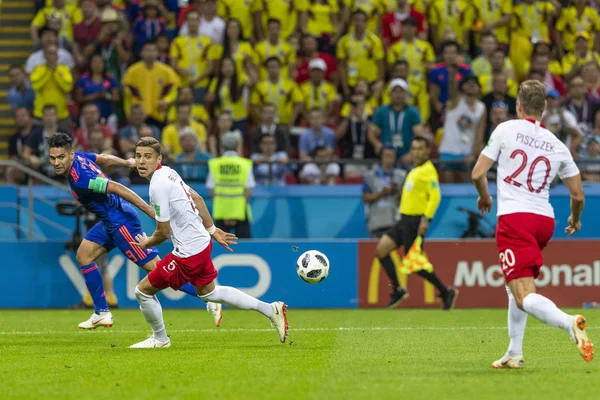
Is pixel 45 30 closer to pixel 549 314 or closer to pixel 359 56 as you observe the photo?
pixel 359 56

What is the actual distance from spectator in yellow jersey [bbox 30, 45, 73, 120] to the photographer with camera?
18.0 feet

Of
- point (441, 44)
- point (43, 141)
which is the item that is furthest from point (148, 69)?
point (441, 44)

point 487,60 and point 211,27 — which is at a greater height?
point 211,27

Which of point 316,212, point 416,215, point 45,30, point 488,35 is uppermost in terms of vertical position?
point 45,30

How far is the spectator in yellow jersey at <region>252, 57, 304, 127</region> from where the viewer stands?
19812 millimetres

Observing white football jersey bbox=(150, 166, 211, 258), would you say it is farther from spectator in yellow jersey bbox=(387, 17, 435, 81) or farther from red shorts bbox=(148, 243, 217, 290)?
spectator in yellow jersey bbox=(387, 17, 435, 81)

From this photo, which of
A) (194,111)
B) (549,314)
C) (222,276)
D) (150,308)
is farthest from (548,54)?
(549,314)

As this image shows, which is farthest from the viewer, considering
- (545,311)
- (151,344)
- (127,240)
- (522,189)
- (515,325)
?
(127,240)

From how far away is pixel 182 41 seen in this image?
20312 mm

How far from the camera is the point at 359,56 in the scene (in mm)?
20375

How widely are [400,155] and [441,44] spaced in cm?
287

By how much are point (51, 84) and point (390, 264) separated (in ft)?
23.5

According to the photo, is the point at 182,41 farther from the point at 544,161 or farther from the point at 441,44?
the point at 544,161

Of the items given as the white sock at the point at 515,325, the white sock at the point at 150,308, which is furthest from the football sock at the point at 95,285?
the white sock at the point at 515,325
